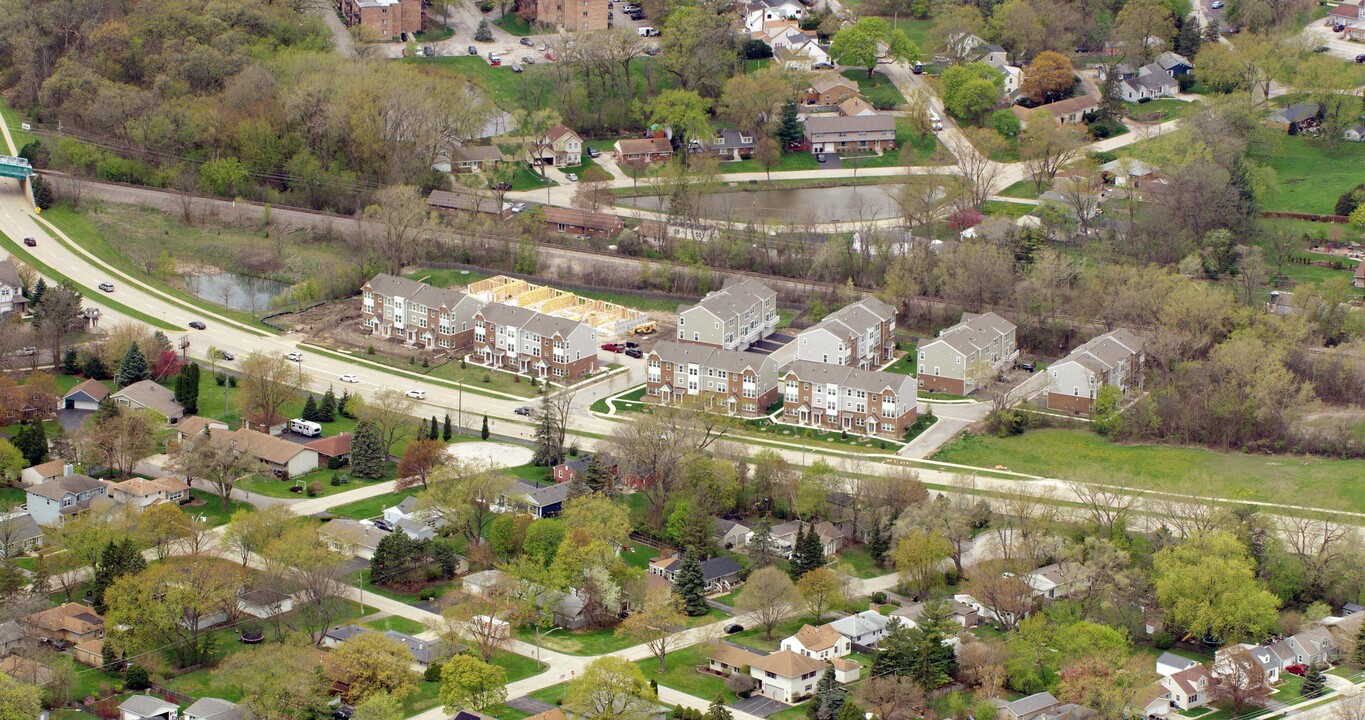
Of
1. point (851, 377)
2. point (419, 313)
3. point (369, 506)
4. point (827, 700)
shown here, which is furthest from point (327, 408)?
point (827, 700)

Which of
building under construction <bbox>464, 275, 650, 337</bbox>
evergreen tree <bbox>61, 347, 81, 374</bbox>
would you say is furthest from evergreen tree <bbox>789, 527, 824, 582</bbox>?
evergreen tree <bbox>61, 347, 81, 374</bbox>

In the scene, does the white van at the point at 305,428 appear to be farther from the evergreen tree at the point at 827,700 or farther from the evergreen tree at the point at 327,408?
the evergreen tree at the point at 827,700

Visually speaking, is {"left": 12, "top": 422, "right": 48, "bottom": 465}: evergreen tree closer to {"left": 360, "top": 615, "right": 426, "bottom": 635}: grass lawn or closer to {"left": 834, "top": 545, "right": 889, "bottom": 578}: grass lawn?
{"left": 360, "top": 615, "right": 426, "bottom": 635}: grass lawn

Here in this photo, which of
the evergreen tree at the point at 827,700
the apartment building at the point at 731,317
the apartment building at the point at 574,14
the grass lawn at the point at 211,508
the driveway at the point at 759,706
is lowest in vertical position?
the grass lawn at the point at 211,508

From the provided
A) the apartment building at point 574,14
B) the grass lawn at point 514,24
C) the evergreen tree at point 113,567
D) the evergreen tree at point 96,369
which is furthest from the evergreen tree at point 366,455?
the grass lawn at point 514,24

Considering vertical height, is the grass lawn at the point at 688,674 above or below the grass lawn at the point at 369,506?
above

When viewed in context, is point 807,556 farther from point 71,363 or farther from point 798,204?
point 798,204

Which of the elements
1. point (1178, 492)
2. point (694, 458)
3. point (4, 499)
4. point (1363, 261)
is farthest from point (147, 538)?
point (1363, 261)
